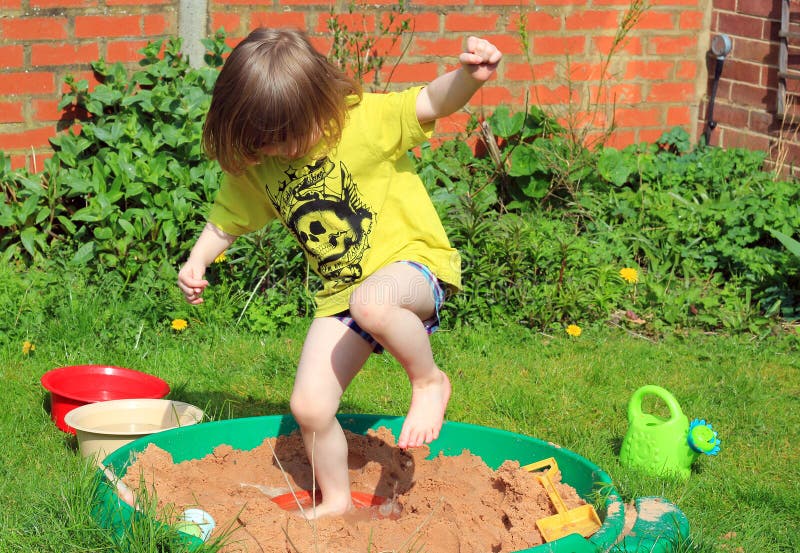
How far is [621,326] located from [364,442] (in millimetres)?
1717

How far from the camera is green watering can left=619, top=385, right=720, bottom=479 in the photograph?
3.21 meters

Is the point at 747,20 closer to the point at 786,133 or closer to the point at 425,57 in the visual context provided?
the point at 786,133

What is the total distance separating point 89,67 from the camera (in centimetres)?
498

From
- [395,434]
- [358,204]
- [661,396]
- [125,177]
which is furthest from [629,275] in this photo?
[125,177]

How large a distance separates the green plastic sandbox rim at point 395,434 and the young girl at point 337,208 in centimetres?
35

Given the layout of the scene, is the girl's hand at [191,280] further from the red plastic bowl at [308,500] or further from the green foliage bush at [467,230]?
the green foliage bush at [467,230]

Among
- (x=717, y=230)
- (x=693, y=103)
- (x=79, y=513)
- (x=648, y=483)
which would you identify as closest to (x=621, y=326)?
(x=717, y=230)

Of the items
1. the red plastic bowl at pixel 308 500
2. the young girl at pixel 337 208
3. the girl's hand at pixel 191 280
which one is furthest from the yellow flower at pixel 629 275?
the girl's hand at pixel 191 280

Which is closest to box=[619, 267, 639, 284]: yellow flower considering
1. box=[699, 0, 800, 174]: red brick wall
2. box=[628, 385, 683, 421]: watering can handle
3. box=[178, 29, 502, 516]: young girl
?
box=[699, 0, 800, 174]: red brick wall

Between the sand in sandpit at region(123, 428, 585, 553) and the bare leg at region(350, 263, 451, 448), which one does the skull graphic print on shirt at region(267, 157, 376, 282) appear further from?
the sand in sandpit at region(123, 428, 585, 553)

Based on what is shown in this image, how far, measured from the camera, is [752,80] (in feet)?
18.9

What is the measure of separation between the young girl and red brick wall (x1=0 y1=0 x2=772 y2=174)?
7.26 feet

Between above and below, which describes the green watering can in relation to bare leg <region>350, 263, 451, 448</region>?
below

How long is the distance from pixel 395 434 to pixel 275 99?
4.07ft
